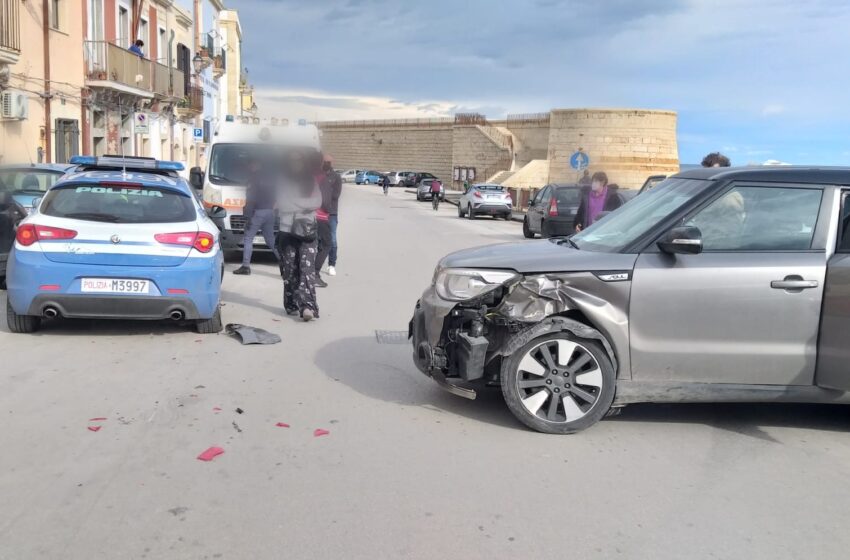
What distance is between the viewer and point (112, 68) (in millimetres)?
25594

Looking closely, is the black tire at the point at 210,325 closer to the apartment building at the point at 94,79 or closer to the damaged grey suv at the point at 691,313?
the damaged grey suv at the point at 691,313

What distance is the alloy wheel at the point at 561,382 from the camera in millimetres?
5082

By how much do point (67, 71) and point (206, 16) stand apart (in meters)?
26.8

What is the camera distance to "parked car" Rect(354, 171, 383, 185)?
74875 millimetres

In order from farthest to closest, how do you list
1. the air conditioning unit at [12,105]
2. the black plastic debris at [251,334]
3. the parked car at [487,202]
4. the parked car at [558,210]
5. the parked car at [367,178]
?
1. the parked car at [367,178]
2. the parked car at [487,202]
3. the parked car at [558,210]
4. the air conditioning unit at [12,105]
5. the black plastic debris at [251,334]

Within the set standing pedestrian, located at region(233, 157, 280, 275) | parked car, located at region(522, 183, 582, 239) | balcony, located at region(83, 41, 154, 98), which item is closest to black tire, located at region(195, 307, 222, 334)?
standing pedestrian, located at region(233, 157, 280, 275)

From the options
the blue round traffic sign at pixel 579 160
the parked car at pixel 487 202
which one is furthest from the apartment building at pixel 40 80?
the blue round traffic sign at pixel 579 160

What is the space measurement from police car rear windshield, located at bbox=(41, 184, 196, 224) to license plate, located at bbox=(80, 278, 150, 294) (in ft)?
1.94

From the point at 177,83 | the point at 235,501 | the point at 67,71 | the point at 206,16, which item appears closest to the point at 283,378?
the point at 235,501

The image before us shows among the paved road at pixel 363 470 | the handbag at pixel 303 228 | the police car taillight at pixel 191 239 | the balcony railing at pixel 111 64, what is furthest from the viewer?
the balcony railing at pixel 111 64

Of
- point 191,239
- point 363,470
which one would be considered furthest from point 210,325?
point 363,470

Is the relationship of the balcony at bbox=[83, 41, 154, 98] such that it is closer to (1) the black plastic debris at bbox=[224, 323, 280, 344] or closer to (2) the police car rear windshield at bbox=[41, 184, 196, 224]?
(2) the police car rear windshield at bbox=[41, 184, 196, 224]

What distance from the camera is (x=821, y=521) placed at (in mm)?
3918

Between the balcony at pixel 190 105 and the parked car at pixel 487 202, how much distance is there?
14.6 m
